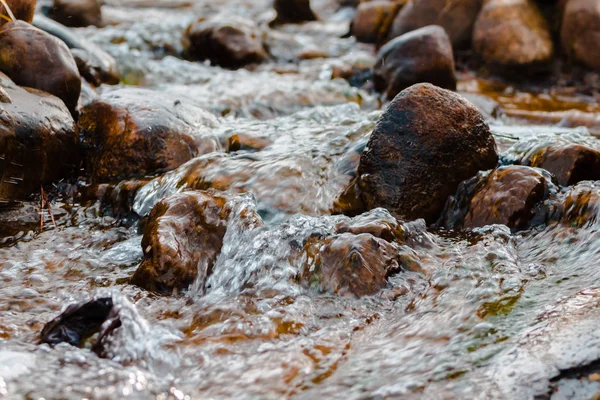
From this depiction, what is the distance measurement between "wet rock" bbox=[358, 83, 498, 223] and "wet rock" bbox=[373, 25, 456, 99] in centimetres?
411

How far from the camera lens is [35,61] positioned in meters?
4.90

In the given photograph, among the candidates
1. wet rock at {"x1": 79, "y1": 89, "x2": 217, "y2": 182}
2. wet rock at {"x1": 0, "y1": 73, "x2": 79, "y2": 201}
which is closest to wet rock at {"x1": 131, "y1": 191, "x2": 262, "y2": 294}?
wet rock at {"x1": 79, "y1": 89, "x2": 217, "y2": 182}

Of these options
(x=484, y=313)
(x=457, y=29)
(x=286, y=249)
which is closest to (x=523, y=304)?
(x=484, y=313)

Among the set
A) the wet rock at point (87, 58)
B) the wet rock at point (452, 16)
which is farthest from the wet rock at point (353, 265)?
the wet rock at point (452, 16)

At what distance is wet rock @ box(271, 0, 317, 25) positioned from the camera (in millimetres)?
13680

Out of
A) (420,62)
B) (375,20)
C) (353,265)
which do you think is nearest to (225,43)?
(420,62)

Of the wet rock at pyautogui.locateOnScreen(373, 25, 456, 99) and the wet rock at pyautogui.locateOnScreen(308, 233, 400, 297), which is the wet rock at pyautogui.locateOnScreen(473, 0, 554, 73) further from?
the wet rock at pyautogui.locateOnScreen(308, 233, 400, 297)

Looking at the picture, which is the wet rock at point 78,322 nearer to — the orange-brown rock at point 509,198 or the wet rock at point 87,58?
the orange-brown rock at point 509,198

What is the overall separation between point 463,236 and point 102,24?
9.36 meters

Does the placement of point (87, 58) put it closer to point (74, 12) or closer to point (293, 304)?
point (74, 12)

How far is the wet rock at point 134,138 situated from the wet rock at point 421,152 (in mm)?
1613

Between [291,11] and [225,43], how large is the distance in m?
4.60

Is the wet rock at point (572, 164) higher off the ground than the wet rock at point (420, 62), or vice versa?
the wet rock at point (572, 164)

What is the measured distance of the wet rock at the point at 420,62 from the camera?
8086mm
